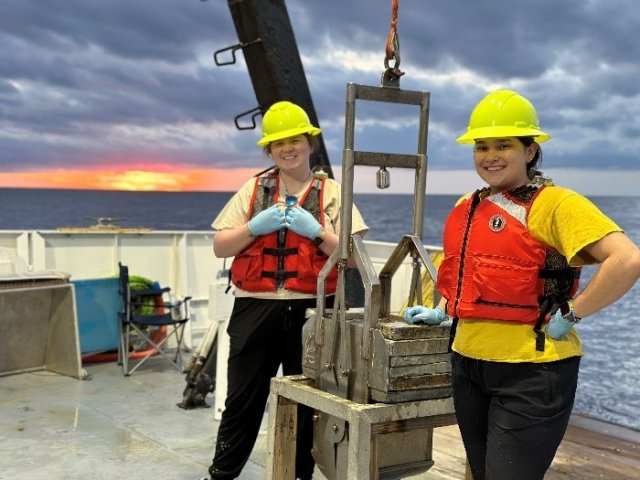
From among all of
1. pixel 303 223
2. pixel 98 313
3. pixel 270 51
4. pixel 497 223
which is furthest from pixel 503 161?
pixel 98 313

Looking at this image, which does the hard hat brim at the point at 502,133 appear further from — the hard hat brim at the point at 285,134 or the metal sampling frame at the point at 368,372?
the hard hat brim at the point at 285,134

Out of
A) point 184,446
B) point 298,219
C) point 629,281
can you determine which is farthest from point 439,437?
point 629,281

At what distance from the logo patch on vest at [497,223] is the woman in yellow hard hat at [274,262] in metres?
1.07

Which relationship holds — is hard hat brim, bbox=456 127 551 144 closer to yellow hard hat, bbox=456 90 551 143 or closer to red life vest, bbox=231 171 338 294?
yellow hard hat, bbox=456 90 551 143

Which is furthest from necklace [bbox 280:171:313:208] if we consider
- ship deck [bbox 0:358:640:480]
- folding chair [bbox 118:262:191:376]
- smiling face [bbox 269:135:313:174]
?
folding chair [bbox 118:262:191:376]

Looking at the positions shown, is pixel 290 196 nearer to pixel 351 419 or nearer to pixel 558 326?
pixel 351 419

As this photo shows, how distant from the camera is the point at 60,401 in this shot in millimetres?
6051

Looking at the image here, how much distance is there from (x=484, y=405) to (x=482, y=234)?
0.54 meters

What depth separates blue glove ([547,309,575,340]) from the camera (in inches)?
87.0

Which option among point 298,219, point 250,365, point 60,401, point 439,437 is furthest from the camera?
point 60,401

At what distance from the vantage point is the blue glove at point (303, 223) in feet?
11.0

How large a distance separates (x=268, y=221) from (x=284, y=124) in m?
0.44

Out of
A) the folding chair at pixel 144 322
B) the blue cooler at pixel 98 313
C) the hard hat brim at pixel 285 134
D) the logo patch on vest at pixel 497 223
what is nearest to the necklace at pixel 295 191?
the hard hat brim at pixel 285 134

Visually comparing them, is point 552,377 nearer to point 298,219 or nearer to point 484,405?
point 484,405
